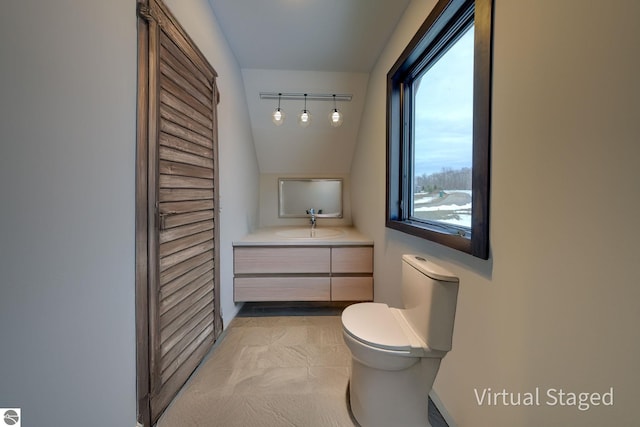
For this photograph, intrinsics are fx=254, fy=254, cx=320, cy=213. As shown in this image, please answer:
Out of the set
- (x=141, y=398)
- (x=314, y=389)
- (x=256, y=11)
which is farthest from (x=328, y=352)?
(x=256, y=11)

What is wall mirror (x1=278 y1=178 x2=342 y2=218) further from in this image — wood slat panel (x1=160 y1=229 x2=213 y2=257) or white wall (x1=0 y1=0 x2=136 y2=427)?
white wall (x1=0 y1=0 x2=136 y2=427)

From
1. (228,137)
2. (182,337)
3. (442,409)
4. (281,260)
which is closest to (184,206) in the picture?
(182,337)

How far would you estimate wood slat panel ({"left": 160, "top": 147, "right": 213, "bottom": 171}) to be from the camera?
4.18 feet

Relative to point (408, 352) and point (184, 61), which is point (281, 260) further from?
point (184, 61)

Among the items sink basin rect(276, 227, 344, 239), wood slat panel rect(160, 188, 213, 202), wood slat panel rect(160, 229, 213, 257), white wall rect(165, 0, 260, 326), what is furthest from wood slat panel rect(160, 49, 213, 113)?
sink basin rect(276, 227, 344, 239)

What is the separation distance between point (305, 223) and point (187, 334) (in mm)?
1961

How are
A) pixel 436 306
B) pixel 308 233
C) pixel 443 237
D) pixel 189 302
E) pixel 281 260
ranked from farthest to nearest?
pixel 308 233, pixel 281 260, pixel 189 302, pixel 443 237, pixel 436 306

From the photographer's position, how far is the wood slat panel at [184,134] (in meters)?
1.28

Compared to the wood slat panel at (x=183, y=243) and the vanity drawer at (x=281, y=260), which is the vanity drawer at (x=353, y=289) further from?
the wood slat panel at (x=183, y=243)

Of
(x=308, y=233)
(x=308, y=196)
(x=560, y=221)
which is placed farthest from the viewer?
(x=308, y=196)

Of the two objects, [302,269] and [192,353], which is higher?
[302,269]

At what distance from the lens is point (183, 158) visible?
1.43 meters

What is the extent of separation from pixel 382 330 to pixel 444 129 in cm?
115

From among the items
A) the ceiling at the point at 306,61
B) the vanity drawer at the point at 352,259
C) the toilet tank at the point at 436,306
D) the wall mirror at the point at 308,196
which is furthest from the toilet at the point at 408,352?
the wall mirror at the point at 308,196
